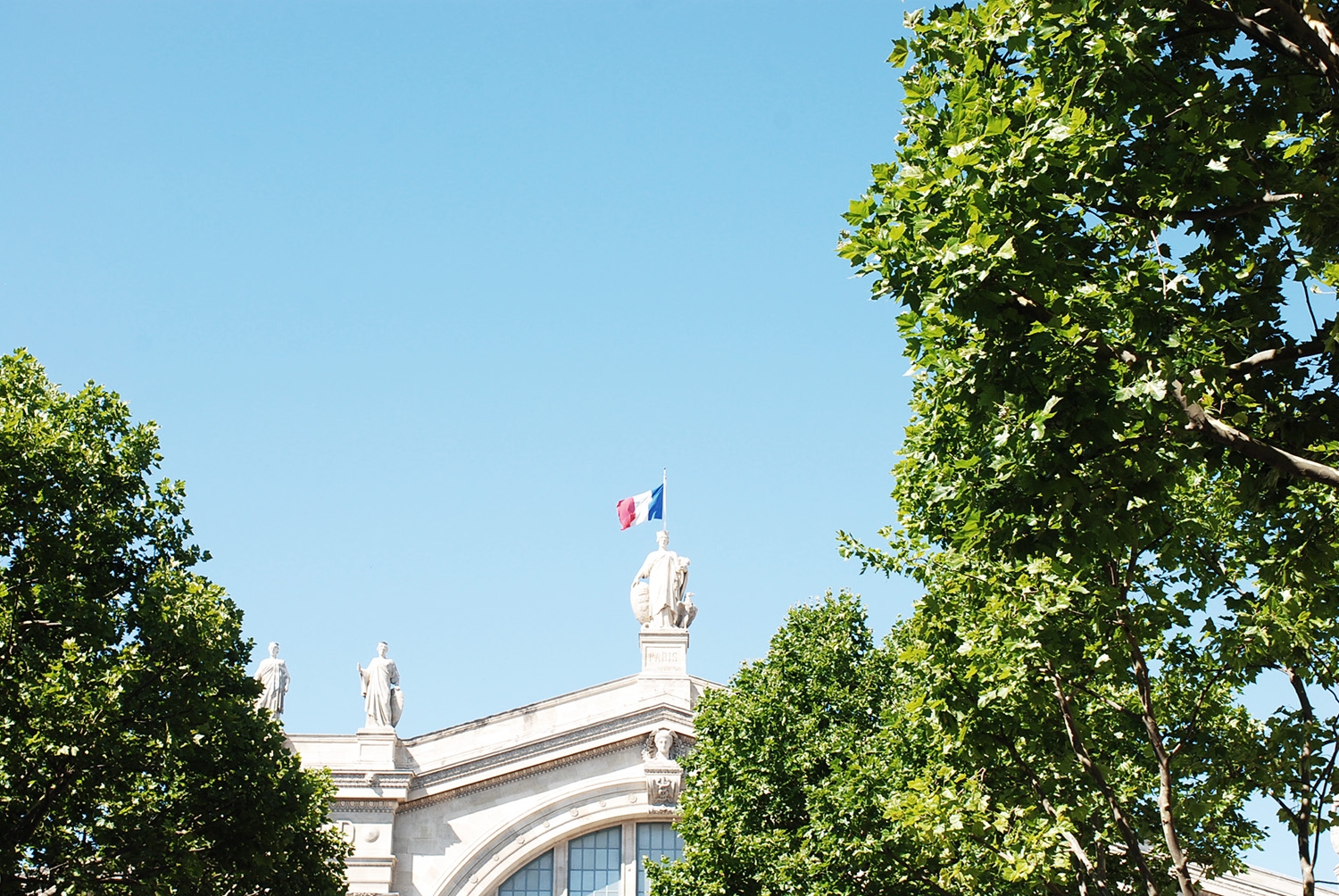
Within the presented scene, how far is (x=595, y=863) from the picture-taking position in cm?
3519

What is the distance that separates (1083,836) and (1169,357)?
1103 centimetres

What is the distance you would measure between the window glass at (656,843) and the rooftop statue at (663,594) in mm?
5255

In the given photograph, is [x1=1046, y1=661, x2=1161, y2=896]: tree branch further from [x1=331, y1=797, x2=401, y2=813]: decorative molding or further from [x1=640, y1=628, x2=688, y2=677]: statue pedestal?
[x1=331, y1=797, x2=401, y2=813]: decorative molding

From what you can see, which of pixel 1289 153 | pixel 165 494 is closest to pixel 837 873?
pixel 165 494

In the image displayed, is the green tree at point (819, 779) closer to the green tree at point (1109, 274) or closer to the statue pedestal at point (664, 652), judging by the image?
the green tree at point (1109, 274)

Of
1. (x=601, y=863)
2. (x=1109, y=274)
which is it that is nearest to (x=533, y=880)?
(x=601, y=863)

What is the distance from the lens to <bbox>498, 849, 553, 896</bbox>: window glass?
34.8 metres

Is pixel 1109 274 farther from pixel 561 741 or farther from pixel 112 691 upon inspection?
pixel 561 741

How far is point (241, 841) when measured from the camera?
68.9ft

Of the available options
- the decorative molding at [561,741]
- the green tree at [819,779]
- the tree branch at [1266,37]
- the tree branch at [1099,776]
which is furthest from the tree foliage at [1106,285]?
the decorative molding at [561,741]

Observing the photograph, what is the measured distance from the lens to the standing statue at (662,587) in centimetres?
3719

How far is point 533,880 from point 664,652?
A: 6.66m

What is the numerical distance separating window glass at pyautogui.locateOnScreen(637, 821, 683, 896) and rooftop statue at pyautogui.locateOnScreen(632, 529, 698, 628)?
17.2 feet

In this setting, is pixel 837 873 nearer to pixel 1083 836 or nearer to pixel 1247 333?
pixel 1083 836
